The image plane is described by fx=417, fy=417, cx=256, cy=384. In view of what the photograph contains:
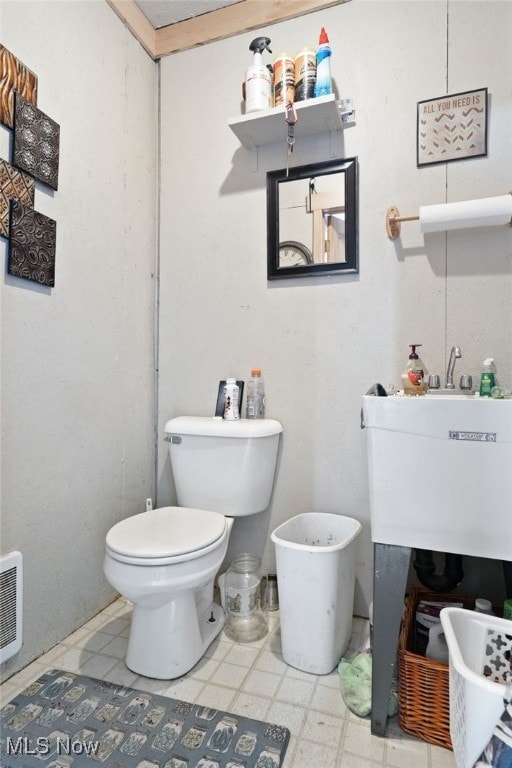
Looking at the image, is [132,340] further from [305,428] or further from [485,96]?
[485,96]

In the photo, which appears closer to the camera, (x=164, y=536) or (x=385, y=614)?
(x=385, y=614)

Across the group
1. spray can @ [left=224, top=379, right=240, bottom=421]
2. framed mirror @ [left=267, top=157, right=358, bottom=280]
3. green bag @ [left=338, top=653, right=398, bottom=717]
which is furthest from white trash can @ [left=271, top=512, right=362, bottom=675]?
framed mirror @ [left=267, top=157, right=358, bottom=280]

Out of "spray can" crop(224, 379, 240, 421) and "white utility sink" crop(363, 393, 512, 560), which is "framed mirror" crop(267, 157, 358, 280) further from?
"white utility sink" crop(363, 393, 512, 560)

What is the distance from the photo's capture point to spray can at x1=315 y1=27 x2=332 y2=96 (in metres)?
1.42

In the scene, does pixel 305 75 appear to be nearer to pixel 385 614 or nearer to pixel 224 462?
pixel 224 462

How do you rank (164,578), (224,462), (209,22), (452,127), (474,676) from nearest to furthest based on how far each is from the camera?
(474,676), (164,578), (452,127), (224,462), (209,22)

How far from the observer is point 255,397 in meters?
1.64

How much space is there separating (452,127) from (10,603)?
6.56 ft

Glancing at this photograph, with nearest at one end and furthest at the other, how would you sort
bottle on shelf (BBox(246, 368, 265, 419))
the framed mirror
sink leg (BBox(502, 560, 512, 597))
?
sink leg (BBox(502, 560, 512, 597)), the framed mirror, bottle on shelf (BBox(246, 368, 265, 419))

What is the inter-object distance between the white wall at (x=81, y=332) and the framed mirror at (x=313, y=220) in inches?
22.6

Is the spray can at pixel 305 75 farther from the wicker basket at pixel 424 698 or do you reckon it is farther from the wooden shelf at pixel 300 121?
the wicker basket at pixel 424 698

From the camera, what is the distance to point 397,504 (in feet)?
3.16

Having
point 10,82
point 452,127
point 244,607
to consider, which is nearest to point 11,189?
point 10,82

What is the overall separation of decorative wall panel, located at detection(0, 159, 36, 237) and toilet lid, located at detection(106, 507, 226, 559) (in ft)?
3.00
